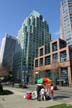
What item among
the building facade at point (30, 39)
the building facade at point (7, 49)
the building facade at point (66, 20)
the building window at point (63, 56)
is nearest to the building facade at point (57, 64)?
the building window at point (63, 56)

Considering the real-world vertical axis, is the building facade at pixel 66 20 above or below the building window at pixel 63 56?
above

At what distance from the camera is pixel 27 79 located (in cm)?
11244

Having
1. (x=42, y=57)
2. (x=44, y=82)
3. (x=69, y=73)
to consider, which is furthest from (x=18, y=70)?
(x=44, y=82)

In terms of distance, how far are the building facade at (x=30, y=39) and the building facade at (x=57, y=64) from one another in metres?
44.6

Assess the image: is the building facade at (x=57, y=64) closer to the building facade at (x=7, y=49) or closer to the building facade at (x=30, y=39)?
the building facade at (x=30, y=39)

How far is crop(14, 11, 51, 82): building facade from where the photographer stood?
139 meters

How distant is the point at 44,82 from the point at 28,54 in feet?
380

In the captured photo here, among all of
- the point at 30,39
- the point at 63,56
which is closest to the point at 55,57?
the point at 63,56

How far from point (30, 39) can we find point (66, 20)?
120 ft

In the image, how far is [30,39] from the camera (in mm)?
142125

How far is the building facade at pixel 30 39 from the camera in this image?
139375 millimetres

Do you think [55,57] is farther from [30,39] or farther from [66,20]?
[66,20]

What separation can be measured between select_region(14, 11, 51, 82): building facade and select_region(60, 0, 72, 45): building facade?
61.9 feet

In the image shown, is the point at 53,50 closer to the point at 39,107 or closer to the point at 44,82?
the point at 44,82
